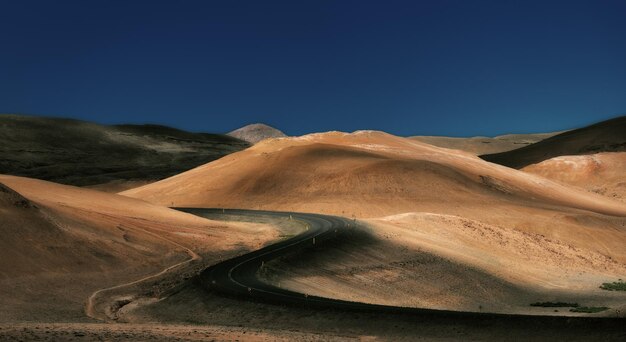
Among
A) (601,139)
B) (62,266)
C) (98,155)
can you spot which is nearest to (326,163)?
(62,266)

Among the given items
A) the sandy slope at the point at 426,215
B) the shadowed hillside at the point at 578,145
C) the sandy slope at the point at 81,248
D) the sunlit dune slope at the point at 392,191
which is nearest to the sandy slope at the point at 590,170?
the shadowed hillside at the point at 578,145

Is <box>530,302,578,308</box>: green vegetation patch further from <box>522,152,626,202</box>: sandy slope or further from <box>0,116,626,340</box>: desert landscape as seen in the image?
<box>522,152,626,202</box>: sandy slope

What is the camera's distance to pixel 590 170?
141 meters

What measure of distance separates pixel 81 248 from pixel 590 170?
5083 inches

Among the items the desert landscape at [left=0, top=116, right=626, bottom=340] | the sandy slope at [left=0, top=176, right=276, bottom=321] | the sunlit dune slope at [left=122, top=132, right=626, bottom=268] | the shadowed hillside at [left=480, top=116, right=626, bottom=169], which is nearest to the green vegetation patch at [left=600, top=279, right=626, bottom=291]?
the desert landscape at [left=0, top=116, right=626, bottom=340]

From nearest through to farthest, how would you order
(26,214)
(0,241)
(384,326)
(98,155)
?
(384,326), (0,241), (26,214), (98,155)

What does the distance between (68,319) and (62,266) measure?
10038mm

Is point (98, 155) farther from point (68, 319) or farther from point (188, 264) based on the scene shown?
point (68, 319)

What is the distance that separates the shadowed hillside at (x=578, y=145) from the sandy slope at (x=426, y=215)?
160 ft

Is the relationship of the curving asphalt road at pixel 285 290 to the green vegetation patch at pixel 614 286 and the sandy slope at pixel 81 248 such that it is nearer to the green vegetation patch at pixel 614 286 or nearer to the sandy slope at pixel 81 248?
the sandy slope at pixel 81 248

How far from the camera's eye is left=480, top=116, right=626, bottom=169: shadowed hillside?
157 meters

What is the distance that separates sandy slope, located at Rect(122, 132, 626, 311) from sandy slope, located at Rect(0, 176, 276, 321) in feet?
31.1

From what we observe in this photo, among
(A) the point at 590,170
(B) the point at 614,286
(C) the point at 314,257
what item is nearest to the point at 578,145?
(A) the point at 590,170

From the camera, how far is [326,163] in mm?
100625
